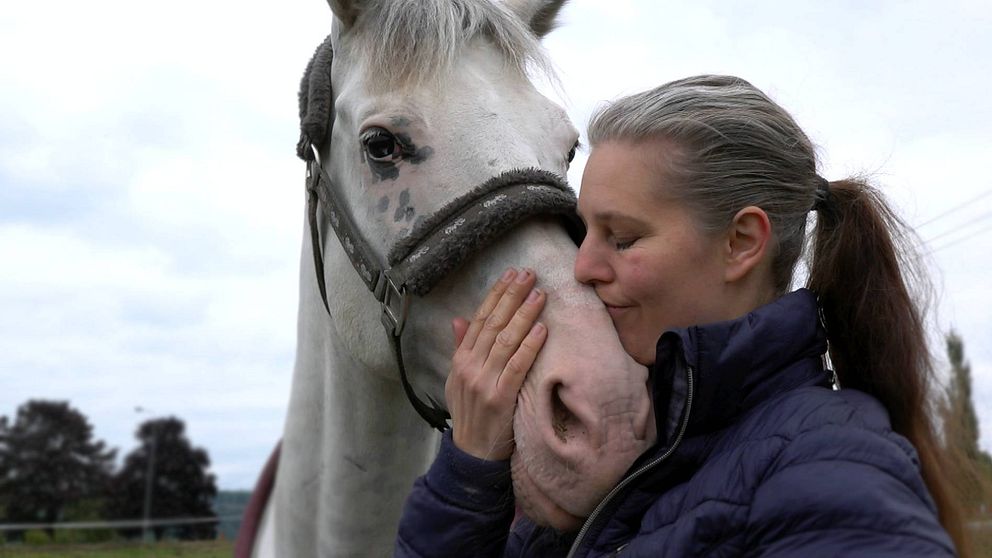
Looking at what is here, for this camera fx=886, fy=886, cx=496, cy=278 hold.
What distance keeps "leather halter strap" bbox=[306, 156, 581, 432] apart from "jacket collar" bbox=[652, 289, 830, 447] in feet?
1.77

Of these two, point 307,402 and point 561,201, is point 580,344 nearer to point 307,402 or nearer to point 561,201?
point 561,201

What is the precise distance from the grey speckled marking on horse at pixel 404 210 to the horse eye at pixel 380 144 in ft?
0.36

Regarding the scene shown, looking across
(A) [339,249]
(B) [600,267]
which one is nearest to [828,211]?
(B) [600,267]

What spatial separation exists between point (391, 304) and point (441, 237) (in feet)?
0.95

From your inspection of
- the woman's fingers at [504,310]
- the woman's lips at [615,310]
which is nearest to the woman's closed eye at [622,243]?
the woman's lips at [615,310]

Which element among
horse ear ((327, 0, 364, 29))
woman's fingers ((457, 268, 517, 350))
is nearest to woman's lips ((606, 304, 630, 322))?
woman's fingers ((457, 268, 517, 350))

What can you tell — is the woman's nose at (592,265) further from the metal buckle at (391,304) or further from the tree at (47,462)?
the tree at (47,462)

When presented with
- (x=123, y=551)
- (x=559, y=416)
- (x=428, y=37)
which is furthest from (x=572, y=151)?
(x=123, y=551)

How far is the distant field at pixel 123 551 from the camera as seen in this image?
15.9 ft

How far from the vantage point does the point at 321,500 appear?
2592mm

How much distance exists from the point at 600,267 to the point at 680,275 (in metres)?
0.17

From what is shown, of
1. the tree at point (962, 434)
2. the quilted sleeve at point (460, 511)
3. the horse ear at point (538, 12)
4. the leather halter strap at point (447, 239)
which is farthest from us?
the horse ear at point (538, 12)

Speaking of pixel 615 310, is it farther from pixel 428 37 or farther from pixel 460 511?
pixel 428 37

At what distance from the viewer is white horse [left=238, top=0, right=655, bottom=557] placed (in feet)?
5.07
